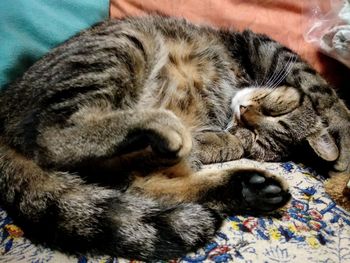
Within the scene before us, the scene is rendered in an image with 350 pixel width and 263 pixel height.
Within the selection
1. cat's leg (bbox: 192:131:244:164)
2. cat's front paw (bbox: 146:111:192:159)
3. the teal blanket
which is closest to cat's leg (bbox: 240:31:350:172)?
cat's leg (bbox: 192:131:244:164)

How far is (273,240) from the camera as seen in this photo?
1129 millimetres

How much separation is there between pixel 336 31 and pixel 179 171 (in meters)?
0.90

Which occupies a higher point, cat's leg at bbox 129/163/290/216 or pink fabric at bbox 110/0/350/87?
pink fabric at bbox 110/0/350/87

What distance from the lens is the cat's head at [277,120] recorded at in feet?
5.13

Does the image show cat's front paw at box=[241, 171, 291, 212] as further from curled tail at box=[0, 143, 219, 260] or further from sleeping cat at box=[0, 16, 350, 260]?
curled tail at box=[0, 143, 219, 260]

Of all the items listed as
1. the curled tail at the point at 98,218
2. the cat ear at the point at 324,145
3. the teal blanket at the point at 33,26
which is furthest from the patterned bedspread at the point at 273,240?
the teal blanket at the point at 33,26

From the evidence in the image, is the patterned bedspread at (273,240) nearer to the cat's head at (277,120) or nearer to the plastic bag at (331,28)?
the cat's head at (277,120)

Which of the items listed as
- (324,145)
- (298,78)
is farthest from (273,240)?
(298,78)

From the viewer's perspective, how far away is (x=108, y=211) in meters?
1.10

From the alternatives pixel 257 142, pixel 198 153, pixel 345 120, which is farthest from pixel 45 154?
pixel 345 120

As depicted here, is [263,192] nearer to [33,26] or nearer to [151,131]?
[151,131]

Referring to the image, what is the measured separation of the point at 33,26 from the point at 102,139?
0.69 meters

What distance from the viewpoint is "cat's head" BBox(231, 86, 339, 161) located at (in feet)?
5.13

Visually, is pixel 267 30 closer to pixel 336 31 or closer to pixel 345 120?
pixel 336 31
